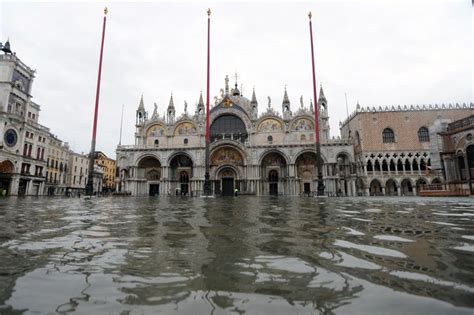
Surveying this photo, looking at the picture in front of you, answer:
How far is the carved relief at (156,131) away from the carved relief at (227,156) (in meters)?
9.34

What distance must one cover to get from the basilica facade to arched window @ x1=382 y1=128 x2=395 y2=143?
24.5 ft

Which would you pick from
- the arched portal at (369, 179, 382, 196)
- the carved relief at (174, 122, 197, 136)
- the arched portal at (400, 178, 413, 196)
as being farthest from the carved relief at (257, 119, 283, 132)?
the arched portal at (400, 178, 413, 196)

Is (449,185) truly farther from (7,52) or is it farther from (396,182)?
(7,52)

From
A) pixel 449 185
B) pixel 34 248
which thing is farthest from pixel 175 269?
pixel 449 185

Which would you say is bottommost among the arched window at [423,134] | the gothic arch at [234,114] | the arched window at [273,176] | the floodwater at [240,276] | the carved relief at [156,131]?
the floodwater at [240,276]

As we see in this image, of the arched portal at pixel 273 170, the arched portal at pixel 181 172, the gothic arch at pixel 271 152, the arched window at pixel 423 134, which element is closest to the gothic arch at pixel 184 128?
the arched portal at pixel 181 172

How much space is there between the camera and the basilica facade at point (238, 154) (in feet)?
115

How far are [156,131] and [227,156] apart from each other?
12103mm

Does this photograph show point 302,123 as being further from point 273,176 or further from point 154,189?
point 154,189

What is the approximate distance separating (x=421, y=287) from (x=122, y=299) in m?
1.56

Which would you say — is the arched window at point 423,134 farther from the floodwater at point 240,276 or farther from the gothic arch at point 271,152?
the floodwater at point 240,276

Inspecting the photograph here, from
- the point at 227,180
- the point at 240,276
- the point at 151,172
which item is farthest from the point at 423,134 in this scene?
the point at 240,276

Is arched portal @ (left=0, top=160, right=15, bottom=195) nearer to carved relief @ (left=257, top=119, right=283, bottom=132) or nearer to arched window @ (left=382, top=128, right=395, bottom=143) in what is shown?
carved relief @ (left=257, top=119, right=283, bottom=132)

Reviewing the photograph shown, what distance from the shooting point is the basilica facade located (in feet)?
115
